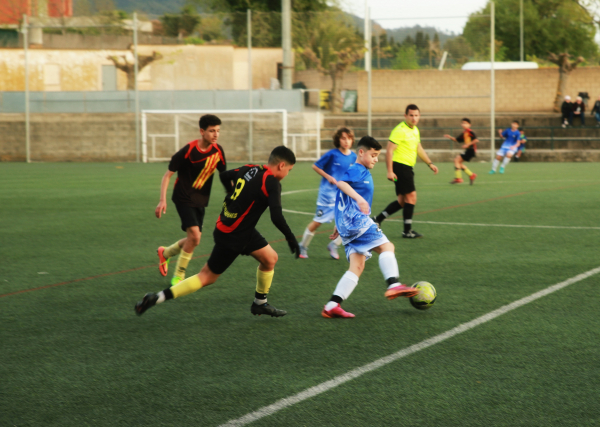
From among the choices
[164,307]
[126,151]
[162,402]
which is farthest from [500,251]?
[126,151]

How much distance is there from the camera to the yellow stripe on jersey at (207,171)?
710 centimetres

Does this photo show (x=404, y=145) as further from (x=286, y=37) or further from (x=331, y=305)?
(x=286, y=37)

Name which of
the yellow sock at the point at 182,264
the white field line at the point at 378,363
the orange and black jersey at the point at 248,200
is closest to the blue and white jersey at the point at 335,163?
the yellow sock at the point at 182,264

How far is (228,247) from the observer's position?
18.1 feet

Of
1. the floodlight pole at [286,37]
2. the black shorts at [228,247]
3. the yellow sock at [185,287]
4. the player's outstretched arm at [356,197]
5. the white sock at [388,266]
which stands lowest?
the yellow sock at [185,287]

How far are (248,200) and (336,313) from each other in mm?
1160

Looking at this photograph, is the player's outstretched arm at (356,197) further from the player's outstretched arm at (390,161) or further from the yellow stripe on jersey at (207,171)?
the player's outstretched arm at (390,161)

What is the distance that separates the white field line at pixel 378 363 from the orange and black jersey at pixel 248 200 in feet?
3.67

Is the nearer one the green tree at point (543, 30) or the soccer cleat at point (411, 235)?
the soccer cleat at point (411, 235)

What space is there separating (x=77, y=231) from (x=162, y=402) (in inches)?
293

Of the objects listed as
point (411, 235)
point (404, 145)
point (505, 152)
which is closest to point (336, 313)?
point (411, 235)

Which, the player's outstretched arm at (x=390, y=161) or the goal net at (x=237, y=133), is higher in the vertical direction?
the goal net at (x=237, y=133)

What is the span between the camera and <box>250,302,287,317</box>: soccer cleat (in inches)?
229

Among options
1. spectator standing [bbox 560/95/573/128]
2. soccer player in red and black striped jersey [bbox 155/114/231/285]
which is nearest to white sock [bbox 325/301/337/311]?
soccer player in red and black striped jersey [bbox 155/114/231/285]
